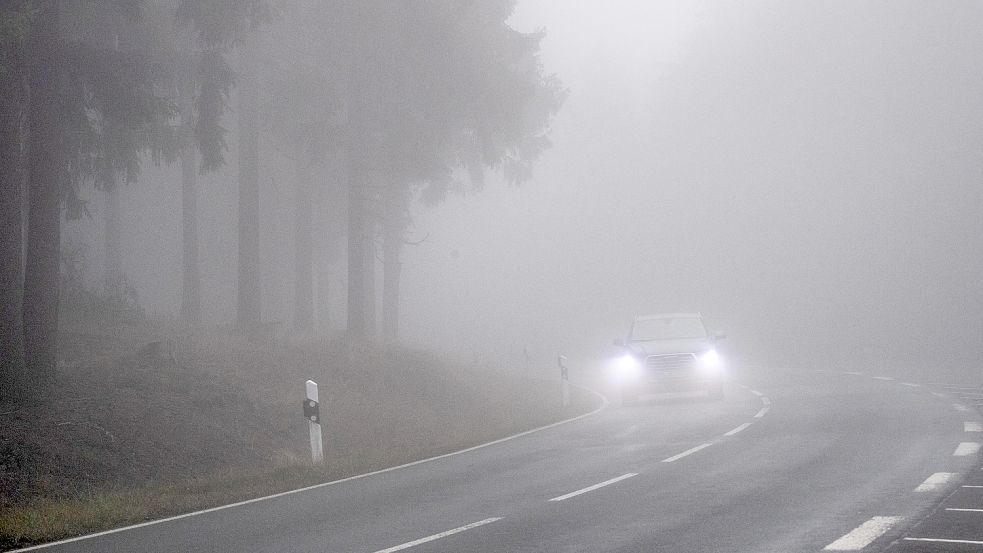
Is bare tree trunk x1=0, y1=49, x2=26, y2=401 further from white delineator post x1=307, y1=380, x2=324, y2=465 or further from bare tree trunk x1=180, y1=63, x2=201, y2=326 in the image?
bare tree trunk x1=180, y1=63, x2=201, y2=326

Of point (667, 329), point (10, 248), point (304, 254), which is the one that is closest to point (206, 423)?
point (10, 248)

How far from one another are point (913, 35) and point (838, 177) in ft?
27.3

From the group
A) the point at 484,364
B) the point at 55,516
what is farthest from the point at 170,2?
the point at 55,516

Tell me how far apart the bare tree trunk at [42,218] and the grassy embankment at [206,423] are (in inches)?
28.9

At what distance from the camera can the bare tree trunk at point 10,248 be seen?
15.6 meters

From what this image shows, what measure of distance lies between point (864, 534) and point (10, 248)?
12424mm

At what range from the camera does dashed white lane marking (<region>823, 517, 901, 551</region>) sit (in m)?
8.10

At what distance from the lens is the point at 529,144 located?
1371 inches

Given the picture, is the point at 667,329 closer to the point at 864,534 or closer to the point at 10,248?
the point at 10,248

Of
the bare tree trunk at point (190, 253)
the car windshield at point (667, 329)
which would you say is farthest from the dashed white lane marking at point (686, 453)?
the bare tree trunk at point (190, 253)

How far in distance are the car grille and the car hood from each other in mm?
108

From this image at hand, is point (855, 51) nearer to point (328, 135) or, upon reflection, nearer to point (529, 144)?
point (529, 144)

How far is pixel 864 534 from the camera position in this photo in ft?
28.0

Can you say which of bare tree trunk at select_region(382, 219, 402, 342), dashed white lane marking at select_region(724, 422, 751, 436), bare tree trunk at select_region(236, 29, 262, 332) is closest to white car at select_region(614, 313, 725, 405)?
dashed white lane marking at select_region(724, 422, 751, 436)
